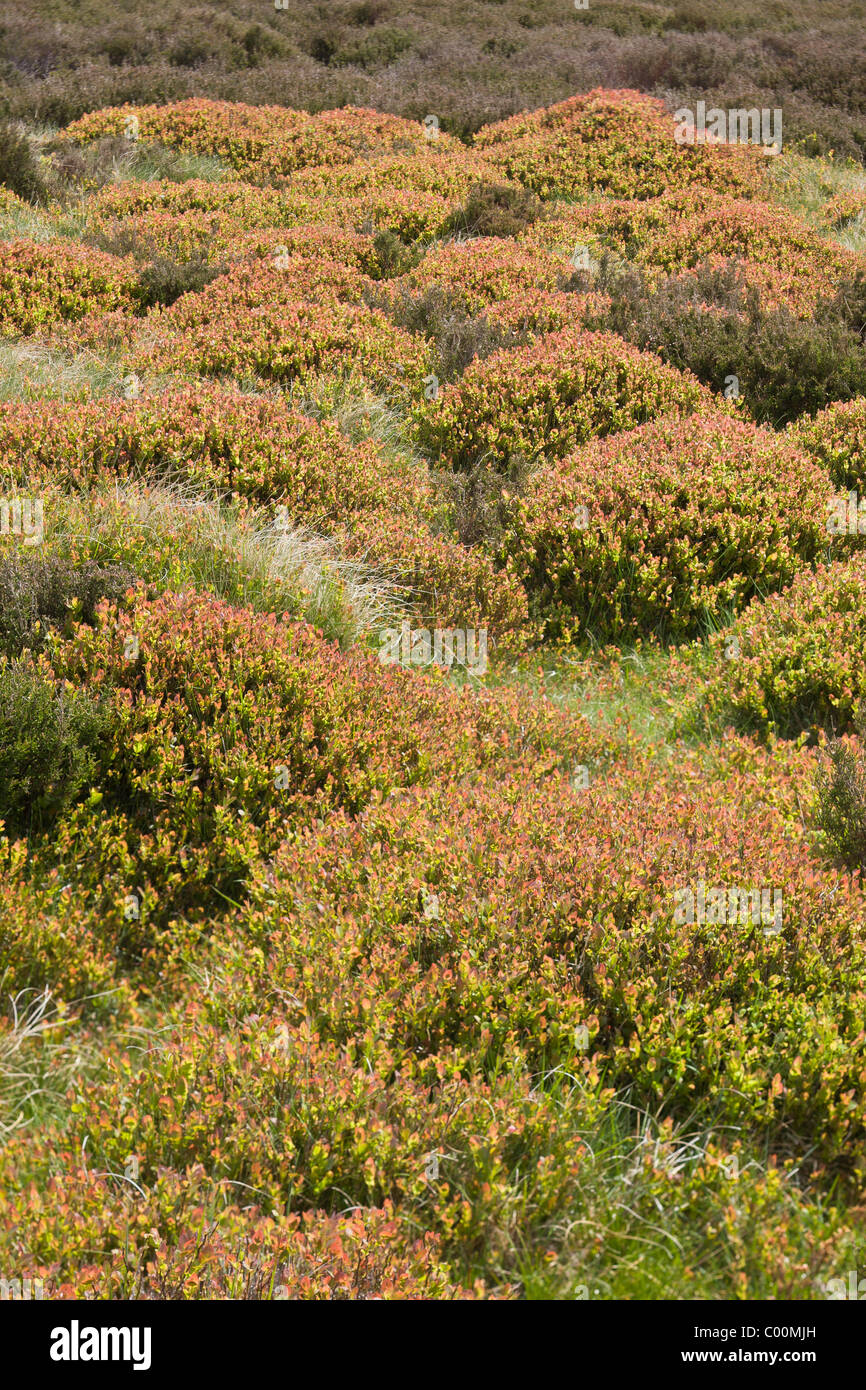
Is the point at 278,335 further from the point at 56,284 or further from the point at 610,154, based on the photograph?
the point at 610,154

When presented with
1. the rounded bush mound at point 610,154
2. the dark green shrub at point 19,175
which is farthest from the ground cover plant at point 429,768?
the rounded bush mound at point 610,154

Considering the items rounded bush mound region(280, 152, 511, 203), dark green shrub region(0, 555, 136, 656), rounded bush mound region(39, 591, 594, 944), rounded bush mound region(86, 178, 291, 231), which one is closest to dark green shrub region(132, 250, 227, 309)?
rounded bush mound region(86, 178, 291, 231)

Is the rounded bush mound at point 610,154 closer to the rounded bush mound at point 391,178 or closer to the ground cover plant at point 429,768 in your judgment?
the rounded bush mound at point 391,178

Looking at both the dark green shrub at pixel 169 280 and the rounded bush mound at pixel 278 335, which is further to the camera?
the dark green shrub at pixel 169 280

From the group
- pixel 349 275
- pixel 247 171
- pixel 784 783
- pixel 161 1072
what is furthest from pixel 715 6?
pixel 161 1072

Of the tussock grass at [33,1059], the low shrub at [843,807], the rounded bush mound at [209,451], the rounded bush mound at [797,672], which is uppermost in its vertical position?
the rounded bush mound at [209,451]

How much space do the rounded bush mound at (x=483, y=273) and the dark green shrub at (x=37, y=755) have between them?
7.13m

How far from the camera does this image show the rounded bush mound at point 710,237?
35.2 feet

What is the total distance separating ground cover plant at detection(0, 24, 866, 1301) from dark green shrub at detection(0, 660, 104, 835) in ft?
0.06

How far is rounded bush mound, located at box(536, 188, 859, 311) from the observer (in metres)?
→ 10.7

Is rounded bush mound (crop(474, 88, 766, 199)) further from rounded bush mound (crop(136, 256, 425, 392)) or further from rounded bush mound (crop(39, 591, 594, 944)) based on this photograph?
rounded bush mound (crop(39, 591, 594, 944))

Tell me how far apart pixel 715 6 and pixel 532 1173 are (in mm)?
28926

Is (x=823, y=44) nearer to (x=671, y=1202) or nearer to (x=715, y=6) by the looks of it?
(x=715, y=6)
